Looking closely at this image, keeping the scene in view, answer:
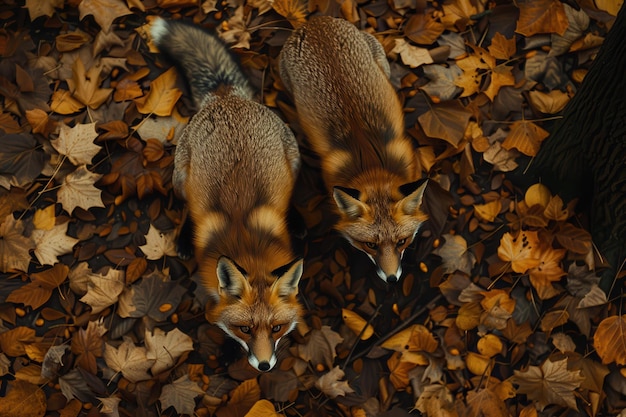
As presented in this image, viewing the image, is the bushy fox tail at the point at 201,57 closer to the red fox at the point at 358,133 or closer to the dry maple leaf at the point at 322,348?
the red fox at the point at 358,133

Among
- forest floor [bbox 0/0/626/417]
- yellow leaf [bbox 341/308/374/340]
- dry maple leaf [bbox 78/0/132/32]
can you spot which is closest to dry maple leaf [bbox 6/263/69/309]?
forest floor [bbox 0/0/626/417]

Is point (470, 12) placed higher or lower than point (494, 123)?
higher

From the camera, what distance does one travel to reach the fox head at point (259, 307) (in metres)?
3.27

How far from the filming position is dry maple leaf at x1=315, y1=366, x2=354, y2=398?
3801mm

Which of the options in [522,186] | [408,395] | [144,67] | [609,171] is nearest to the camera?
[609,171]

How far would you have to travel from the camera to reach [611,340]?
3713 millimetres

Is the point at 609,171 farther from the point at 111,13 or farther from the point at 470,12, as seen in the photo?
the point at 111,13

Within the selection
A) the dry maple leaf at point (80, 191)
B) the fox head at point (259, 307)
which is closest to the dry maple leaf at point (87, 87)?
the dry maple leaf at point (80, 191)

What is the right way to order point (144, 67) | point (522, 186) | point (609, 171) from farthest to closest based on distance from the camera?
1. point (144, 67)
2. point (522, 186)
3. point (609, 171)

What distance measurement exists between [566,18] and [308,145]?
217 centimetres

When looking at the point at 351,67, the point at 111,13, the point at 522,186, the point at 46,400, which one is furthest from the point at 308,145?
the point at 46,400

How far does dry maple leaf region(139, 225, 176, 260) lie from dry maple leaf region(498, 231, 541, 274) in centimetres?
233

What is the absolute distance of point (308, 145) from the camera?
4.30m

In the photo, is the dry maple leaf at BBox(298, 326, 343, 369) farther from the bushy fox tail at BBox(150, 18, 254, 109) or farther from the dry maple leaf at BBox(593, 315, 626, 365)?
the bushy fox tail at BBox(150, 18, 254, 109)
